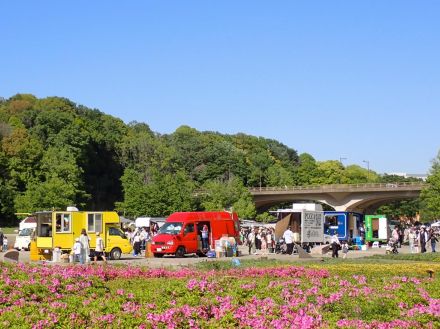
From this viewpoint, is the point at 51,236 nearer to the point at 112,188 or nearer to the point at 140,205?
the point at 140,205

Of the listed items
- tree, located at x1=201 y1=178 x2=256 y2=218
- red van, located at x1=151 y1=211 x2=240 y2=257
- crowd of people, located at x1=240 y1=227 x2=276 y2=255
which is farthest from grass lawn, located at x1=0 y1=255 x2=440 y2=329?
tree, located at x1=201 y1=178 x2=256 y2=218

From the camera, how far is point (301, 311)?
10.1 m

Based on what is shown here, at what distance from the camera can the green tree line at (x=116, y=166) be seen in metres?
78.6

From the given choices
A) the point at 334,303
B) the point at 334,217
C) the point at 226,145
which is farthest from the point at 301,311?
the point at 226,145

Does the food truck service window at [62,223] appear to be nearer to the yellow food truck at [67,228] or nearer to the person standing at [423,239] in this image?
the yellow food truck at [67,228]

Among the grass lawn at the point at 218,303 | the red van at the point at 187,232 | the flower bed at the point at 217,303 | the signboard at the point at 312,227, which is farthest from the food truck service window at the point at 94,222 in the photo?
the flower bed at the point at 217,303

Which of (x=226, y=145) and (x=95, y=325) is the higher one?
(x=226, y=145)

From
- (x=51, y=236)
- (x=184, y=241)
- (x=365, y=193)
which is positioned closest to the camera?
(x=51, y=236)

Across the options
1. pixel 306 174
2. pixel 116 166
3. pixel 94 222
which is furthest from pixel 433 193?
pixel 306 174

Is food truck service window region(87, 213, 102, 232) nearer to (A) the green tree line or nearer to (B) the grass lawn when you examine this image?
(B) the grass lawn

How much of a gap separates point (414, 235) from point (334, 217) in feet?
25.9

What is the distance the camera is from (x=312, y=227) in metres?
43.2

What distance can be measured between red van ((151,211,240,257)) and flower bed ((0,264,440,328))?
63.7ft

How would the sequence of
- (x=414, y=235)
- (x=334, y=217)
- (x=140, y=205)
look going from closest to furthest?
(x=414, y=235)
(x=334, y=217)
(x=140, y=205)
